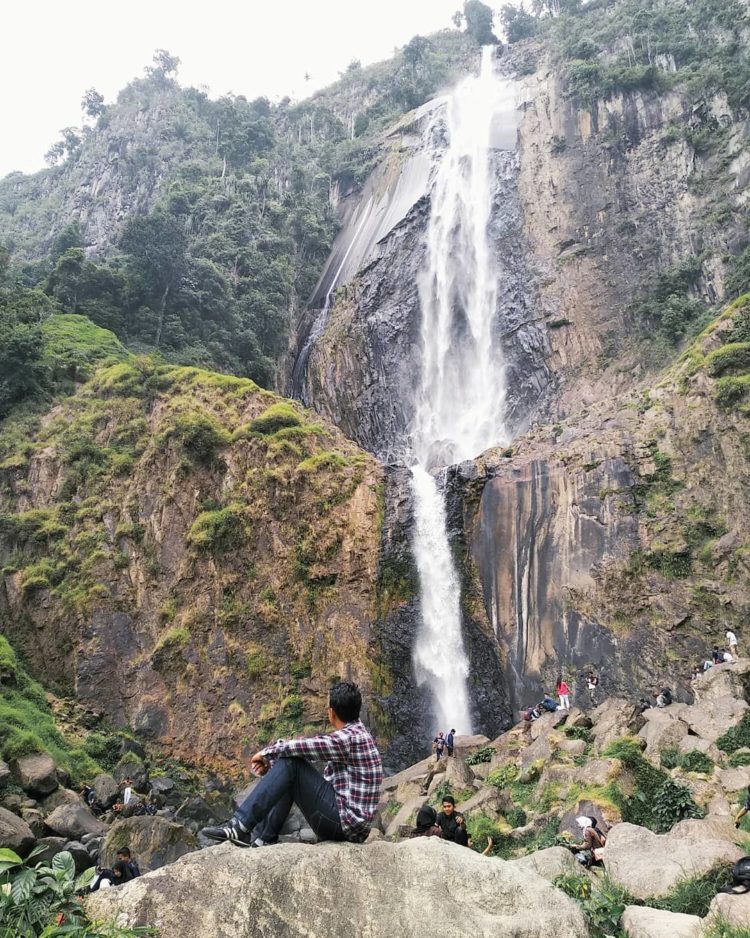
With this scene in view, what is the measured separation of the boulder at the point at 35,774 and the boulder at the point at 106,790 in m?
1.58

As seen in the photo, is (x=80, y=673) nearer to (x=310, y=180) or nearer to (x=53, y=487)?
(x=53, y=487)

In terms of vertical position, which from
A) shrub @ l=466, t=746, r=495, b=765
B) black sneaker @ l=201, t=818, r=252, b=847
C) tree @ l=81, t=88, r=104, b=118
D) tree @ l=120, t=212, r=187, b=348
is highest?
tree @ l=81, t=88, r=104, b=118

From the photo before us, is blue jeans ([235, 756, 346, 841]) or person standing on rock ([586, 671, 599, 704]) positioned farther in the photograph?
person standing on rock ([586, 671, 599, 704])

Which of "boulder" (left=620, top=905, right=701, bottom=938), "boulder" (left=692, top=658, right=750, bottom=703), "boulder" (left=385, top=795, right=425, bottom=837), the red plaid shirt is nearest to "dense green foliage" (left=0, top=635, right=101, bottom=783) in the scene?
"boulder" (left=385, top=795, right=425, bottom=837)

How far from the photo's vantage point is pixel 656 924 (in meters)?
4.44

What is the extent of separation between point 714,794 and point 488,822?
3.31 m

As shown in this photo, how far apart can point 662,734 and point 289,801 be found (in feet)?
30.3

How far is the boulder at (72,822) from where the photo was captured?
13828 mm

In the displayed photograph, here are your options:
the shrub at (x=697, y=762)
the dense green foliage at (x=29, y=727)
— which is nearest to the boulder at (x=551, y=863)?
the shrub at (x=697, y=762)

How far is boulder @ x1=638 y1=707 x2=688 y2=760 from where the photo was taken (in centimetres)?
1146

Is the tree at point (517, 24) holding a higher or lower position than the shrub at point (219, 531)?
higher

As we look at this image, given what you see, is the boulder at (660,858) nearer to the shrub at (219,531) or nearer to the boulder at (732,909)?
the boulder at (732,909)

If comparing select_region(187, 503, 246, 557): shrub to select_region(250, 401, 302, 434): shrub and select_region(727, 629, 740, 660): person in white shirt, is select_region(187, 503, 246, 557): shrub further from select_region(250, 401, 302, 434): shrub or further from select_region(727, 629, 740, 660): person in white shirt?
select_region(727, 629, 740, 660): person in white shirt

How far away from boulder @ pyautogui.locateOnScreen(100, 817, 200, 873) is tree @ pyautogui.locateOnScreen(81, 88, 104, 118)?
71.6 m
